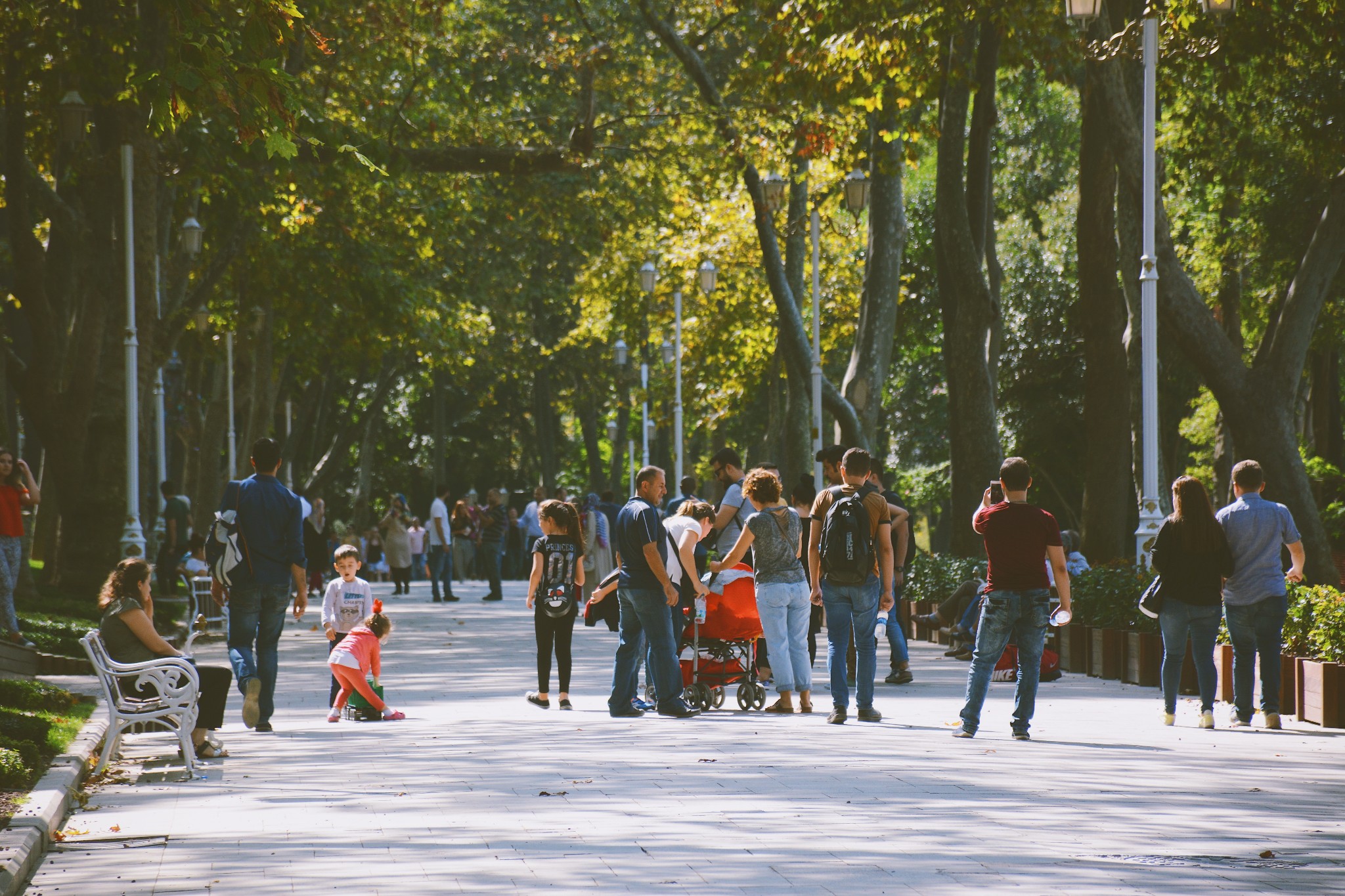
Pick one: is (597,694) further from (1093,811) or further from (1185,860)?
(1185,860)

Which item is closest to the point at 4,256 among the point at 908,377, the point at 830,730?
the point at 830,730

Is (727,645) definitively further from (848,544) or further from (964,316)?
(964,316)

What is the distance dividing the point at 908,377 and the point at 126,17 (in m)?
34.4

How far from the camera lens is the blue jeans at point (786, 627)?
12.3m

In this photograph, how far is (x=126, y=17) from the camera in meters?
21.2

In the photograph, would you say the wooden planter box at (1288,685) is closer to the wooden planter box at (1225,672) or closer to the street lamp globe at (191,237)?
the wooden planter box at (1225,672)

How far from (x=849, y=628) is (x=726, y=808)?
400 cm

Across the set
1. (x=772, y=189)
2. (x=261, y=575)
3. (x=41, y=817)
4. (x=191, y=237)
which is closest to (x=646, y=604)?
(x=261, y=575)

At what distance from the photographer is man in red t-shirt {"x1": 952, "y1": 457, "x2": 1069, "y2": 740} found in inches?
420

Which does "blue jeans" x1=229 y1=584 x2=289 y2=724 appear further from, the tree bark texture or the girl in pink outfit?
the tree bark texture

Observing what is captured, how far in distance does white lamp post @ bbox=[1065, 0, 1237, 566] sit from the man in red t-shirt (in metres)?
5.13

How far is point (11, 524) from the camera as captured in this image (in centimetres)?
1625

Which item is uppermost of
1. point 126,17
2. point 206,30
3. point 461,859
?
point 126,17

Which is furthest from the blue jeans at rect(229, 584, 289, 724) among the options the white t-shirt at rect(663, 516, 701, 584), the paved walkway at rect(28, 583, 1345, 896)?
the white t-shirt at rect(663, 516, 701, 584)
